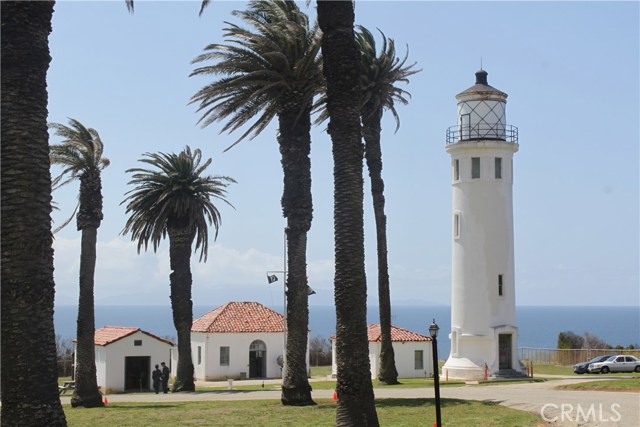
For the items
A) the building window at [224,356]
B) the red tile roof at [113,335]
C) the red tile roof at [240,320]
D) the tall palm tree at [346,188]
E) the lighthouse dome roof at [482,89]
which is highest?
the lighthouse dome roof at [482,89]

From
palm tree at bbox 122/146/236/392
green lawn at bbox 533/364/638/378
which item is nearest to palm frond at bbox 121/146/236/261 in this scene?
palm tree at bbox 122/146/236/392

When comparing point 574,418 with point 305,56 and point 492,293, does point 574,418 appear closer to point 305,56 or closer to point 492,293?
point 305,56

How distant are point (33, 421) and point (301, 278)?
578 inches

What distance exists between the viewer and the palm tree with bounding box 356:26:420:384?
3647cm

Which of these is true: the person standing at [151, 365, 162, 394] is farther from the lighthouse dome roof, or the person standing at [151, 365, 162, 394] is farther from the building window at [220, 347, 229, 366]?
the lighthouse dome roof

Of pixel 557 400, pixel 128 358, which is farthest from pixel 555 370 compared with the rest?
pixel 557 400

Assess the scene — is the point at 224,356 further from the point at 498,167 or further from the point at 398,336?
the point at 498,167

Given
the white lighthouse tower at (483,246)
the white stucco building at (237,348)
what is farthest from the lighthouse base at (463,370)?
the white stucco building at (237,348)

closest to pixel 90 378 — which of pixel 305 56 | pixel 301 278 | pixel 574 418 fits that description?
pixel 301 278

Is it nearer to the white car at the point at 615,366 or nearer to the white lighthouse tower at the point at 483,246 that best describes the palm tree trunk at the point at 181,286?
the white lighthouse tower at the point at 483,246

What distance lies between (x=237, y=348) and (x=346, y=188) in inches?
1390

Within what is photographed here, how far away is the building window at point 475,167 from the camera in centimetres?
4506

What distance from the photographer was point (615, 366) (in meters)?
46.9

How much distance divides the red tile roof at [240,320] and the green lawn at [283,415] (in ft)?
81.3
